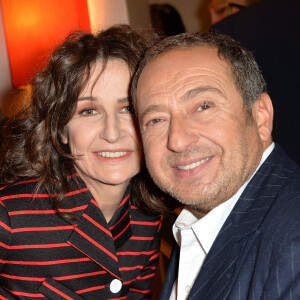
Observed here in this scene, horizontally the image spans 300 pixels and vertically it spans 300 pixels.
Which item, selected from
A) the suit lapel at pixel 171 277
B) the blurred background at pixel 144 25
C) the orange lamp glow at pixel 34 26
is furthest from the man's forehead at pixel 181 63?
the orange lamp glow at pixel 34 26

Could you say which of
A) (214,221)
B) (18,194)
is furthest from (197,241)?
(18,194)

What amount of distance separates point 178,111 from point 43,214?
1.97 ft

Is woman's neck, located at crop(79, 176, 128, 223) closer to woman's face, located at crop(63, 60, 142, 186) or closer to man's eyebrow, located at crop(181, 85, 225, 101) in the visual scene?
woman's face, located at crop(63, 60, 142, 186)

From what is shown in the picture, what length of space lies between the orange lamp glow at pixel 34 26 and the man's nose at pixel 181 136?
141 centimetres

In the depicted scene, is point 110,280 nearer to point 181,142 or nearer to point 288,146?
point 181,142

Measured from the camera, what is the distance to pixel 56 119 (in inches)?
63.0

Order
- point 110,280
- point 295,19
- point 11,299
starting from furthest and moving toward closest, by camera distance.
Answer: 1. point 295,19
2. point 110,280
3. point 11,299

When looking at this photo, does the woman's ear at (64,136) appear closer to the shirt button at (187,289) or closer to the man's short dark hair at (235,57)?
the man's short dark hair at (235,57)

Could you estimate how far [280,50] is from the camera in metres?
2.34

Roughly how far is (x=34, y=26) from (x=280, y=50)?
4.66 ft

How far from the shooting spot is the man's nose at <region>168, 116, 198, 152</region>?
1.24 m

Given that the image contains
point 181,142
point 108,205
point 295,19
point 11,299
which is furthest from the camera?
point 295,19

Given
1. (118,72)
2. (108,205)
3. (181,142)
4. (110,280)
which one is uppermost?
(118,72)

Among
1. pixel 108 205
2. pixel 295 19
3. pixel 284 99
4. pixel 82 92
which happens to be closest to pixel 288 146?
pixel 284 99
